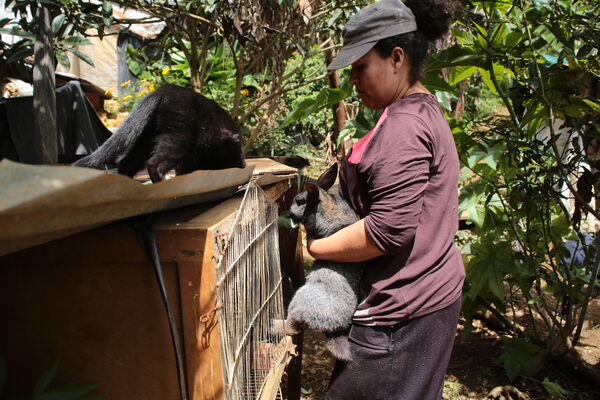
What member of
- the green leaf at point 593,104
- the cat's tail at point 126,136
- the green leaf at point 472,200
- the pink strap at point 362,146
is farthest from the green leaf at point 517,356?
the cat's tail at point 126,136

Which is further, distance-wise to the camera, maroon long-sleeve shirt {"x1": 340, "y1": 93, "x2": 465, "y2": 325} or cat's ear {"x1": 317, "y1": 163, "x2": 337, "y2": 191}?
cat's ear {"x1": 317, "y1": 163, "x2": 337, "y2": 191}

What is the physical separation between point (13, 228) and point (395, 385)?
1350 mm

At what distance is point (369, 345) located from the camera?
1.67 meters

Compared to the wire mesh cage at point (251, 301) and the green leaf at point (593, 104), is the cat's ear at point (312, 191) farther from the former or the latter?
the green leaf at point (593, 104)

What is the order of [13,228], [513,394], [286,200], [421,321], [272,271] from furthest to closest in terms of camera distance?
[513,394], [286,200], [272,271], [421,321], [13,228]

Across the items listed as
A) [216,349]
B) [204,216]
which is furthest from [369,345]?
[204,216]

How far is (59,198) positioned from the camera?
27.5 inches

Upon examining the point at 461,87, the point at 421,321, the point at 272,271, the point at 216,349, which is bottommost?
the point at 461,87

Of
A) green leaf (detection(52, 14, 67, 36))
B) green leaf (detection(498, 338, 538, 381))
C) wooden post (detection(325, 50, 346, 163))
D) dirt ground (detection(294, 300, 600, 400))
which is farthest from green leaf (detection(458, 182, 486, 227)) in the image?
green leaf (detection(52, 14, 67, 36))

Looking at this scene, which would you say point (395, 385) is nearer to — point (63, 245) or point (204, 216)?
point (204, 216)

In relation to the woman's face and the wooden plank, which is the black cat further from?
the woman's face

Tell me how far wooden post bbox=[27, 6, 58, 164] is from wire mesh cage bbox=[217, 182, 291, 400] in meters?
1.00

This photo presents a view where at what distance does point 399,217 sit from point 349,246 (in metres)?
0.21

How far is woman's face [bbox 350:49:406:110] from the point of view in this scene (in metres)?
1.56
